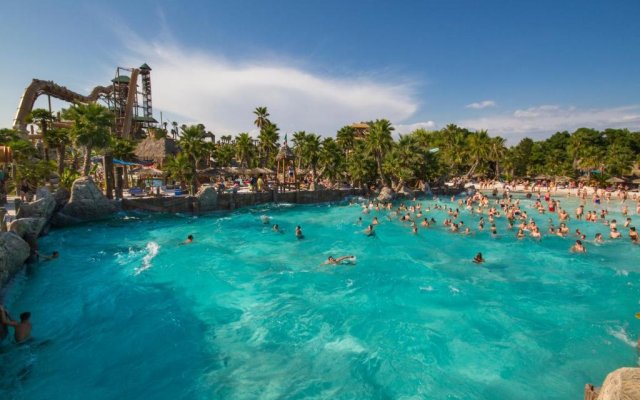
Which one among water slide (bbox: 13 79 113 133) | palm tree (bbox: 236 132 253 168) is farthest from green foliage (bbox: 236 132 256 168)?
water slide (bbox: 13 79 113 133)

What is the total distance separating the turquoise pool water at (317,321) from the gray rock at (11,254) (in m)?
0.53

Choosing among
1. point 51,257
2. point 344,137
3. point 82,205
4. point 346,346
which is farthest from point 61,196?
point 344,137

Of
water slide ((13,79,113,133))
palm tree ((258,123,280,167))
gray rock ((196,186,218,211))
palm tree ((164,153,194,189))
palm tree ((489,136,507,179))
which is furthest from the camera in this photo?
palm tree ((489,136,507,179))

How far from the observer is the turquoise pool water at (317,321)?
27.7 ft

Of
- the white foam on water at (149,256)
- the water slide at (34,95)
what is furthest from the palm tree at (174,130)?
the white foam on water at (149,256)

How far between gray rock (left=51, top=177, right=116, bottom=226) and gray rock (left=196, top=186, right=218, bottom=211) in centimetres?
731

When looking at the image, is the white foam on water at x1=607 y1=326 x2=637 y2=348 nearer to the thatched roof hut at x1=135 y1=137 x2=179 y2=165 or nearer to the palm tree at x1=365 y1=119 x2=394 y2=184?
the palm tree at x1=365 y1=119 x2=394 y2=184

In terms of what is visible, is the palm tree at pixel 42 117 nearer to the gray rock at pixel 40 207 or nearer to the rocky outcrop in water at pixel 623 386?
the gray rock at pixel 40 207

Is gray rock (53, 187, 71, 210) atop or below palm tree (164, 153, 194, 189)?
below

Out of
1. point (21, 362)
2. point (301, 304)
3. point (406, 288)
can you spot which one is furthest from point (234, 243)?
point (21, 362)

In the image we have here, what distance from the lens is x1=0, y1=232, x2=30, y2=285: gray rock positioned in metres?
12.2

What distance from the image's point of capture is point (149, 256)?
→ 59.9ft

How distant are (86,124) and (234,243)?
15.0 meters

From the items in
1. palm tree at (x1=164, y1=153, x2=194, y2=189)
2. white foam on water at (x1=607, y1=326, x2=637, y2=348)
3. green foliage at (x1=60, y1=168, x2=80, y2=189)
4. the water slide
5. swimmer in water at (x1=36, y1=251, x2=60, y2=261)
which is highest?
the water slide
